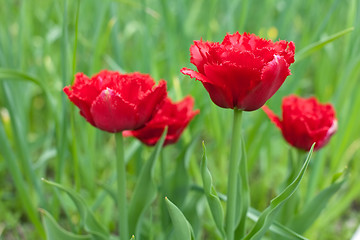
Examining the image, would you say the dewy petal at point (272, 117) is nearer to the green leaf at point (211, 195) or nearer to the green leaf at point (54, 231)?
the green leaf at point (211, 195)

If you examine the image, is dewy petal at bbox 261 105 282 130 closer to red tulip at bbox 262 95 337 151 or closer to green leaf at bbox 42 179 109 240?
red tulip at bbox 262 95 337 151

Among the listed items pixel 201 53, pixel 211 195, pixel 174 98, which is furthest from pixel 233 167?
pixel 174 98

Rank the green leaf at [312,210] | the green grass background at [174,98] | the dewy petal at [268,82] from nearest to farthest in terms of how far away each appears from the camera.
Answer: the dewy petal at [268,82], the green leaf at [312,210], the green grass background at [174,98]

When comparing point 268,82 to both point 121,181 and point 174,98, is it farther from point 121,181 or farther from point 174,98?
point 174,98

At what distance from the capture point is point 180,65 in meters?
1.28

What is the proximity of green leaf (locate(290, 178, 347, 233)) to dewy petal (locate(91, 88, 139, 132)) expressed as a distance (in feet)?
1.18

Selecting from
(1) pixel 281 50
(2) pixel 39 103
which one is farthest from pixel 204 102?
(2) pixel 39 103

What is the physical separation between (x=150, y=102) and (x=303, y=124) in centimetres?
28

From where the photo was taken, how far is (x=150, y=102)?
2.10 feet

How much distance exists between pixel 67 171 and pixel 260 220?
34.5 inches

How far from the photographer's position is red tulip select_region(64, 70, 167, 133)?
2.01 feet

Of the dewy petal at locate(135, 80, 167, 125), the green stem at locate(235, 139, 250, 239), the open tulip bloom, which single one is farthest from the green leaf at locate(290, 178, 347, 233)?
the dewy petal at locate(135, 80, 167, 125)

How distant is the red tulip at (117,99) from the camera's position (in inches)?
24.2

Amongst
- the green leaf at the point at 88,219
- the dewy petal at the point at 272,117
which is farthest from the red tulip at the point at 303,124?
the green leaf at the point at 88,219
